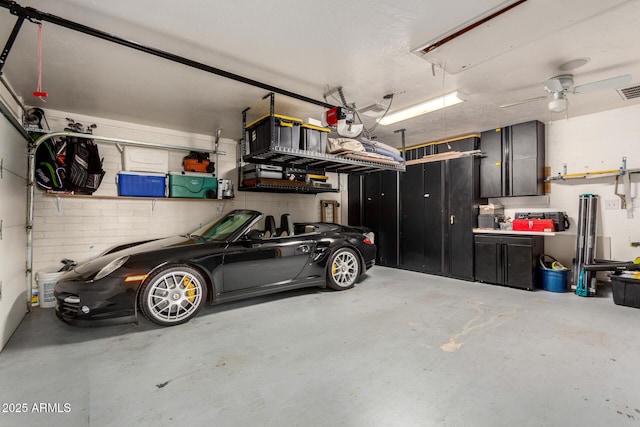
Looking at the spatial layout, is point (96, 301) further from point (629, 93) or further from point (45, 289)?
point (629, 93)

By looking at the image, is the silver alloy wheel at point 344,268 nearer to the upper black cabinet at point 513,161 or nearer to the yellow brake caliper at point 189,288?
the yellow brake caliper at point 189,288

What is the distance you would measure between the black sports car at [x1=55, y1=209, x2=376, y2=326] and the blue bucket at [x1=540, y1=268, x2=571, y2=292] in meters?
2.75

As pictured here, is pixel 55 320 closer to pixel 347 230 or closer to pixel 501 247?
pixel 347 230

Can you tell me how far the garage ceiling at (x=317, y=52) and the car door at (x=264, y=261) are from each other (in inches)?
71.9

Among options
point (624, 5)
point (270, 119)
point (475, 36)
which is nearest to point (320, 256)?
point (270, 119)

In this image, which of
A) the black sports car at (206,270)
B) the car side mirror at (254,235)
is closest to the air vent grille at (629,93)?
the black sports car at (206,270)

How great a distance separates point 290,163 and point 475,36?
2.96 metres

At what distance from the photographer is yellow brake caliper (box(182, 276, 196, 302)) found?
2935 mm

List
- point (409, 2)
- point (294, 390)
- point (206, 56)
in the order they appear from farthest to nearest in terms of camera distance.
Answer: point (206, 56)
point (409, 2)
point (294, 390)

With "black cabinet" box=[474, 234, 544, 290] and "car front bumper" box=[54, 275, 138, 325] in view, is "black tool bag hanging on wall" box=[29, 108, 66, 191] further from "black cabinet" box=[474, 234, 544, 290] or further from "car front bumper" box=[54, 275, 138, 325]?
"black cabinet" box=[474, 234, 544, 290]

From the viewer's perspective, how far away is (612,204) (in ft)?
13.6

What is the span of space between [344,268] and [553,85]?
321 cm

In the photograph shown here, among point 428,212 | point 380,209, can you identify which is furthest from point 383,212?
point 428,212

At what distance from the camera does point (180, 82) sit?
3.17m
